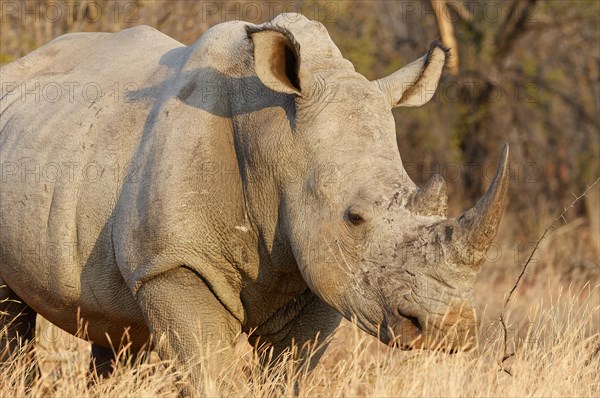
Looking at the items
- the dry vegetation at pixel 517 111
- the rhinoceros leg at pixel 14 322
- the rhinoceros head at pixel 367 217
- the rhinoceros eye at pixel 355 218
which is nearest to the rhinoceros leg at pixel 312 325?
the rhinoceros head at pixel 367 217

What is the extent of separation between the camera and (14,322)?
20.4 feet

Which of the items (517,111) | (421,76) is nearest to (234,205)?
(421,76)

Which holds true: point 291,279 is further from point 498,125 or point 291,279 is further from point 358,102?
point 498,125

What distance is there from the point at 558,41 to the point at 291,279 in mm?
9865

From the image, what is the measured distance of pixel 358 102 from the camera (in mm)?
4922

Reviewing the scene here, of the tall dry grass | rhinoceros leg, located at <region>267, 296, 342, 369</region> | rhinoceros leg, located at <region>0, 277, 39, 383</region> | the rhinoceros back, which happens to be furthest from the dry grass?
the rhinoceros back

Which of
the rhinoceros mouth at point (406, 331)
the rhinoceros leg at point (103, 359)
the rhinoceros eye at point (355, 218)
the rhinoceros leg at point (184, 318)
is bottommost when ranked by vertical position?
the rhinoceros leg at point (103, 359)

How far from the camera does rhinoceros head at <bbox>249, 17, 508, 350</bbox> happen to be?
4406 mm

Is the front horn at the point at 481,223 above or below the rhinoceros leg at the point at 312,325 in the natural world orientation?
above

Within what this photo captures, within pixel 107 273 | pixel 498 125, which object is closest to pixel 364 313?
pixel 107 273

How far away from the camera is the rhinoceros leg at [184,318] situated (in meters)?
4.94

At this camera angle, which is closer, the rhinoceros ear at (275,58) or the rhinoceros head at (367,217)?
the rhinoceros head at (367,217)

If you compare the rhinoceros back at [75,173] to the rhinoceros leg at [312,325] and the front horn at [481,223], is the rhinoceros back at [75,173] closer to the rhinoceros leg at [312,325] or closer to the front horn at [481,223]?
the rhinoceros leg at [312,325]

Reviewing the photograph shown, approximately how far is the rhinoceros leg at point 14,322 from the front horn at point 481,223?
8.17ft
